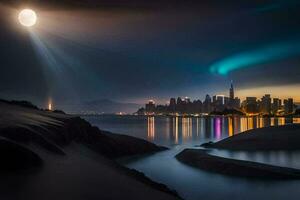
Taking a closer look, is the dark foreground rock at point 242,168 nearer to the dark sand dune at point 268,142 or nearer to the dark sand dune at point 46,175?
the dark sand dune at point 46,175

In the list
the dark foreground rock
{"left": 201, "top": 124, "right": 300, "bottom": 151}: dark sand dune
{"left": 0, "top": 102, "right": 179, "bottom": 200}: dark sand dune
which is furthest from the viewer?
{"left": 201, "top": 124, "right": 300, "bottom": 151}: dark sand dune

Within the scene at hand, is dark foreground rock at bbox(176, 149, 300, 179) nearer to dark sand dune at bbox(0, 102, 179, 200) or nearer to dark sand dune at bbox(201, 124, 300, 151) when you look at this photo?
dark sand dune at bbox(0, 102, 179, 200)

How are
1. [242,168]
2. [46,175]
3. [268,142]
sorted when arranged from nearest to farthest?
[46,175]
[242,168]
[268,142]

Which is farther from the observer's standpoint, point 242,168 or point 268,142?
point 268,142

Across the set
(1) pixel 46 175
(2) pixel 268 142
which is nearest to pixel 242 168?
(1) pixel 46 175

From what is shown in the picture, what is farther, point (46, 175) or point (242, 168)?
point (242, 168)

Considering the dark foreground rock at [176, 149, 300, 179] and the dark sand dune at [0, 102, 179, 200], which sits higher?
the dark sand dune at [0, 102, 179, 200]

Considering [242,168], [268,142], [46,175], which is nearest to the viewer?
[46,175]

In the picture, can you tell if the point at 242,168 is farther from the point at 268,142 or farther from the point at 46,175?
the point at 268,142

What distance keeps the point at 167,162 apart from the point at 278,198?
50.1 ft

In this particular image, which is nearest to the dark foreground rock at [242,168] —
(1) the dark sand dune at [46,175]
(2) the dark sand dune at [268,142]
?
(1) the dark sand dune at [46,175]

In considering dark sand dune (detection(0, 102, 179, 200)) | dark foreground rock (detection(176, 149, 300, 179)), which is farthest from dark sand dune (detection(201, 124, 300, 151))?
dark sand dune (detection(0, 102, 179, 200))

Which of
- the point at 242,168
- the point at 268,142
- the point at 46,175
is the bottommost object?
the point at 242,168

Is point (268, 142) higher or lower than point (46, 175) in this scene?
A: lower
